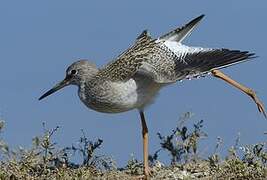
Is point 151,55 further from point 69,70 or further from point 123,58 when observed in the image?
point 69,70

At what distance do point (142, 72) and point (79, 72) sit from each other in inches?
36.7

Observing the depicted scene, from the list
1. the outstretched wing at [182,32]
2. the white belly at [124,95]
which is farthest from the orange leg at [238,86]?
the white belly at [124,95]

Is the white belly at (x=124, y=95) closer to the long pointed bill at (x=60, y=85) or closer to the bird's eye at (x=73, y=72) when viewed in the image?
the bird's eye at (x=73, y=72)

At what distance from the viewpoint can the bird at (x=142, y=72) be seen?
8719 mm

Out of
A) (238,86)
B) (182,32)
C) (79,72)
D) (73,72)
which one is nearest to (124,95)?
(79,72)

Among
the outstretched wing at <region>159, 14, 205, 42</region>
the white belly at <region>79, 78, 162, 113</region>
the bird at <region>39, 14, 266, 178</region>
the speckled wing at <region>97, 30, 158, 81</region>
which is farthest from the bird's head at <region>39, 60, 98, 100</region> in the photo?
the outstretched wing at <region>159, 14, 205, 42</region>

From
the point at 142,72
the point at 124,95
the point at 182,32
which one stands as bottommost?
the point at 124,95

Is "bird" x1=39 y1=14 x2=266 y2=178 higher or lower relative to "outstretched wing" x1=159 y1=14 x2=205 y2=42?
lower

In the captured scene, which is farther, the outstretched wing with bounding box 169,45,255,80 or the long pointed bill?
the long pointed bill

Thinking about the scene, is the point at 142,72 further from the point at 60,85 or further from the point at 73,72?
the point at 60,85

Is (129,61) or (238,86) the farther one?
(238,86)

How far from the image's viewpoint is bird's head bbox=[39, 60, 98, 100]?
30.7ft

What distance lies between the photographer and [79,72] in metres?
9.41

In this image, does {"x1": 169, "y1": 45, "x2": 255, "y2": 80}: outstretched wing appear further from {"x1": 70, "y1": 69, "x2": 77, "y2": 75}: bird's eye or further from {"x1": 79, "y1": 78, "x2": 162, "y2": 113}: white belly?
{"x1": 70, "y1": 69, "x2": 77, "y2": 75}: bird's eye
